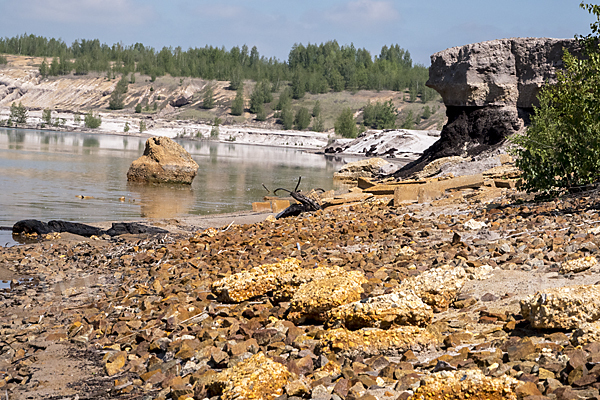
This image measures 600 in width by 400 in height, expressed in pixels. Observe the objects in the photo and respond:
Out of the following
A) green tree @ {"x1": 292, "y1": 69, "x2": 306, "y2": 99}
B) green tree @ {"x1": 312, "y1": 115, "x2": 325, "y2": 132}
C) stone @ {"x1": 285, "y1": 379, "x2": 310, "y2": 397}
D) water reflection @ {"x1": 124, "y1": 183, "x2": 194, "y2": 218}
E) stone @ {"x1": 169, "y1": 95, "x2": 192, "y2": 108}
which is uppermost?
green tree @ {"x1": 292, "y1": 69, "x2": 306, "y2": 99}

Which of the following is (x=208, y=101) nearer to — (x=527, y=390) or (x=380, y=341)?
(x=380, y=341)

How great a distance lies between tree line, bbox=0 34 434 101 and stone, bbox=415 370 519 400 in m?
152

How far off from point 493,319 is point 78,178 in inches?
1010

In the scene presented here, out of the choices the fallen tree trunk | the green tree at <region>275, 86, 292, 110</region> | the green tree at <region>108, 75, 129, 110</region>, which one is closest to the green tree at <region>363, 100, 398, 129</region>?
the green tree at <region>275, 86, 292, 110</region>

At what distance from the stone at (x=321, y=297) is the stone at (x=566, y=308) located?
5.13 feet

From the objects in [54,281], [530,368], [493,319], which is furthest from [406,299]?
[54,281]

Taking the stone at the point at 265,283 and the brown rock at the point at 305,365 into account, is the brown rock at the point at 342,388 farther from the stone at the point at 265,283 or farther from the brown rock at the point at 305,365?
the stone at the point at 265,283

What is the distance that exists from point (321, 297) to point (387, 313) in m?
0.70

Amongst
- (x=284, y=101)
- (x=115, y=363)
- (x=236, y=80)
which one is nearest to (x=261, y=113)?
(x=284, y=101)

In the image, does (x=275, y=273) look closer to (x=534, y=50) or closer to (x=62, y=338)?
(x=62, y=338)

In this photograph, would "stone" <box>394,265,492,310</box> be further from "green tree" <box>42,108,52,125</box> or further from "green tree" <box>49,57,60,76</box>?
"green tree" <box>49,57,60,76</box>

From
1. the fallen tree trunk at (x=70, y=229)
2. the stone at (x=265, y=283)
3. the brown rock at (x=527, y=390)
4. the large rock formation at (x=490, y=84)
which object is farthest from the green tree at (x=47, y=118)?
the brown rock at (x=527, y=390)

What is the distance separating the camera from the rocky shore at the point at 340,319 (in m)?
3.61

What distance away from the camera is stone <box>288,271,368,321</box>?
489cm
